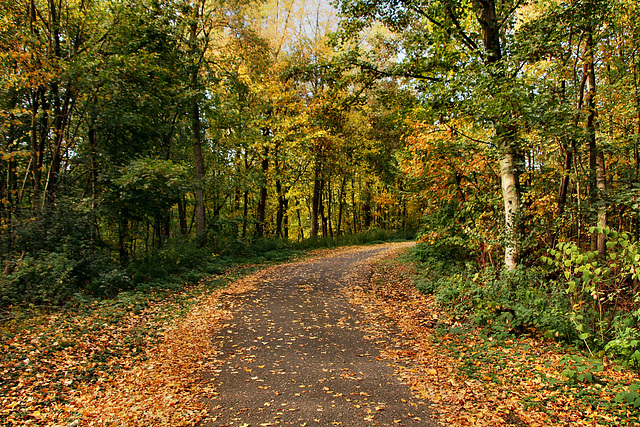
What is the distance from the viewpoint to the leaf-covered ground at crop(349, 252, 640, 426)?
12.1 feet

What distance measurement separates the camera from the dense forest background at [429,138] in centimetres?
607

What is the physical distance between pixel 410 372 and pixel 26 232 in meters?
8.22

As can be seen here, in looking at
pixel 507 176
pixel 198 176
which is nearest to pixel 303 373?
pixel 507 176

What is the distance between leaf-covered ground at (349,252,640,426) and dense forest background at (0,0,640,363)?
1.51 feet

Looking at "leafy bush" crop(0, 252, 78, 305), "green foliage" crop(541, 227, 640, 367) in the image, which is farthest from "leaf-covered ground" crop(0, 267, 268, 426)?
"green foliage" crop(541, 227, 640, 367)

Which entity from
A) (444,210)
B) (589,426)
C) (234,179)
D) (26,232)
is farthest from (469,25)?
(26,232)

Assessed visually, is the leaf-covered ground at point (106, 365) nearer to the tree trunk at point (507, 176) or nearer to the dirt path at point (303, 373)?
the dirt path at point (303, 373)

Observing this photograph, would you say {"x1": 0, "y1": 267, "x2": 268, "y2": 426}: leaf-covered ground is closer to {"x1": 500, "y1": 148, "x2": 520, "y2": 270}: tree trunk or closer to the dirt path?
the dirt path

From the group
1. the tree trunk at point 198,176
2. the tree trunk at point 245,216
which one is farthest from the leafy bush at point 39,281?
the tree trunk at point 245,216

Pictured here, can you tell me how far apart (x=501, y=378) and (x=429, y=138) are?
562cm

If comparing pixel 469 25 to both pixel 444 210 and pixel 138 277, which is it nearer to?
pixel 444 210

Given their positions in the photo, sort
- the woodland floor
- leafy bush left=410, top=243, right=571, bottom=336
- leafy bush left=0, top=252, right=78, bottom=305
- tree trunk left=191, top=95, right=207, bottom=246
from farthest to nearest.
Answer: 1. tree trunk left=191, top=95, right=207, bottom=246
2. leafy bush left=0, top=252, right=78, bottom=305
3. leafy bush left=410, top=243, right=571, bottom=336
4. the woodland floor

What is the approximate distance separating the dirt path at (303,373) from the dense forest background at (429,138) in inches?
95.5

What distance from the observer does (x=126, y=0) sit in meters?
10.5
